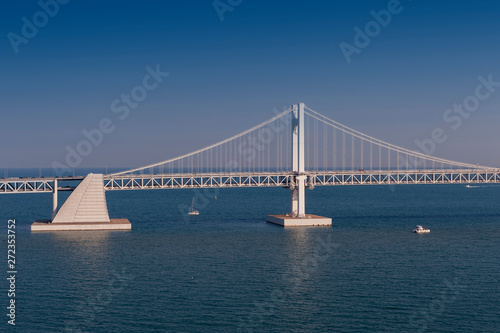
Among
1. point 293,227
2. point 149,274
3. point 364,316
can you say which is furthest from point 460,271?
point 293,227

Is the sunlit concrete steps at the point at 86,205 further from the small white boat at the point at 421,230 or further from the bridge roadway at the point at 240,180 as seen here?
the small white boat at the point at 421,230

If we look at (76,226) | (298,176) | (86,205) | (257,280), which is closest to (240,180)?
(298,176)

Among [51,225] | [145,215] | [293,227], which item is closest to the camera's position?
[51,225]

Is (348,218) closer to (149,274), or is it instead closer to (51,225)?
(51,225)

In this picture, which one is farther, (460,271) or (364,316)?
(460,271)

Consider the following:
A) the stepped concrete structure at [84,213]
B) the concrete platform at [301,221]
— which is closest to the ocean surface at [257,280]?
the stepped concrete structure at [84,213]

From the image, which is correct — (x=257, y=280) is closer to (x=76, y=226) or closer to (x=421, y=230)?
(x=421, y=230)

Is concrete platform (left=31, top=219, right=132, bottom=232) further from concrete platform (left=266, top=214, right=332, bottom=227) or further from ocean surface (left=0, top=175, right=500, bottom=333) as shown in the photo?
concrete platform (left=266, top=214, right=332, bottom=227)
